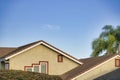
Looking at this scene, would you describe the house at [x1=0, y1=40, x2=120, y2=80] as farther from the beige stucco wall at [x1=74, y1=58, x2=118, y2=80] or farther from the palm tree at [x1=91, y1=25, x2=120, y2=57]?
the palm tree at [x1=91, y1=25, x2=120, y2=57]

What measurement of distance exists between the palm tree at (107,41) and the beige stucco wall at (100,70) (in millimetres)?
22286

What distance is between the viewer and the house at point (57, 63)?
3219 cm

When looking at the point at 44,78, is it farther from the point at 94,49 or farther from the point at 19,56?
the point at 94,49

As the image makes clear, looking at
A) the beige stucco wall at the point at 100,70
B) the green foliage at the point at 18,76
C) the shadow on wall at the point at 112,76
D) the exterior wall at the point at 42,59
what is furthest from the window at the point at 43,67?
the green foliage at the point at 18,76

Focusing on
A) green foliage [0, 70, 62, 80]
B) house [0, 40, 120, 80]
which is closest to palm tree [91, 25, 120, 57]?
house [0, 40, 120, 80]

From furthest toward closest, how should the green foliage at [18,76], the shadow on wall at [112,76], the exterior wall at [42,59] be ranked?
the exterior wall at [42,59]
the shadow on wall at [112,76]
the green foliage at [18,76]

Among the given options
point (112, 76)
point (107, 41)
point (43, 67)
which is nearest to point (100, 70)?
point (112, 76)

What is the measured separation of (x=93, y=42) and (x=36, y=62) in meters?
22.6

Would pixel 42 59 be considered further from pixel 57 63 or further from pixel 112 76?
pixel 112 76

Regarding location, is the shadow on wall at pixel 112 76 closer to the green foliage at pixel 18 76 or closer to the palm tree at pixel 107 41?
the green foliage at pixel 18 76

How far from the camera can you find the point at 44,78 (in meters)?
27.3

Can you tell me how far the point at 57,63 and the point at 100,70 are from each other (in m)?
4.94

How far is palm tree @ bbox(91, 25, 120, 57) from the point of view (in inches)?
2190

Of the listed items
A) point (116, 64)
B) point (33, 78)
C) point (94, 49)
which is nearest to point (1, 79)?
point (33, 78)
